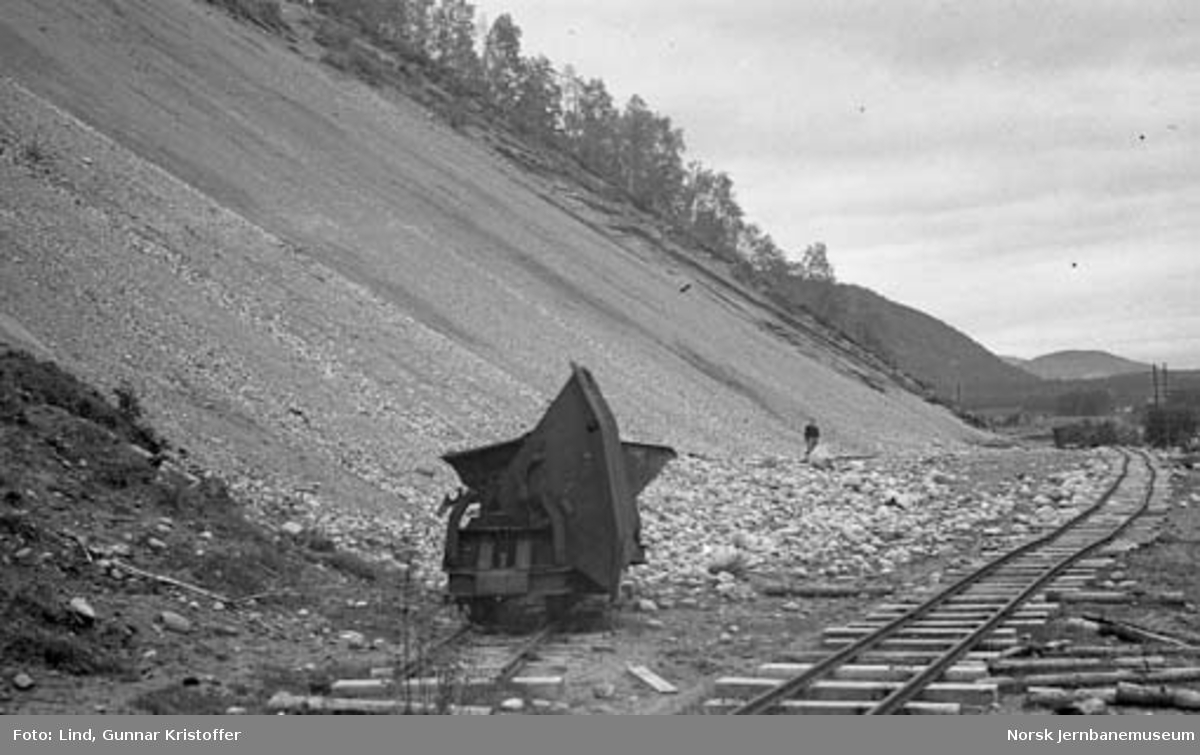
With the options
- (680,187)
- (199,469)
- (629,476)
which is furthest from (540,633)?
(680,187)

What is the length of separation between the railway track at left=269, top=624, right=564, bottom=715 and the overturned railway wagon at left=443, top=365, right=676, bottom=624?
52 cm

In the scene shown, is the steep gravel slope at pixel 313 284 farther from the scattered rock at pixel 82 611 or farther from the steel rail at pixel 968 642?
the steel rail at pixel 968 642

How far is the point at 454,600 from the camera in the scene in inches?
452

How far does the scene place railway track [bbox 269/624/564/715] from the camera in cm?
803

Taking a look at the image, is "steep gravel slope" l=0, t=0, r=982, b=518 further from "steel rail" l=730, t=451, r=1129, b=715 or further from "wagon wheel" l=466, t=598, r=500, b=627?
"steel rail" l=730, t=451, r=1129, b=715

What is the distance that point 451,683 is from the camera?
8.24m

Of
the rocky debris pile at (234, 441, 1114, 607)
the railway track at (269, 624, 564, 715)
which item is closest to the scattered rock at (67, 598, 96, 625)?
the railway track at (269, 624, 564, 715)

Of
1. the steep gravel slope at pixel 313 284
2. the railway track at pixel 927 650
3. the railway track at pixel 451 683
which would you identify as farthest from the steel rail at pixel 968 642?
the steep gravel slope at pixel 313 284

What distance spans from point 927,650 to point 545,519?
10.1 ft

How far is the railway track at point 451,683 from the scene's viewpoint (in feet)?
26.3

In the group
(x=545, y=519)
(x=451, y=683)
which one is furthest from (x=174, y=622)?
(x=545, y=519)

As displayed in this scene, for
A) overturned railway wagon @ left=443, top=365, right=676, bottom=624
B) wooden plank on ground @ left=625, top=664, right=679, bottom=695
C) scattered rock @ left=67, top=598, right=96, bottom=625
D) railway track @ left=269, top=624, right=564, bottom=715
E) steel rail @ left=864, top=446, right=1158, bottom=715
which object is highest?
overturned railway wagon @ left=443, top=365, right=676, bottom=624

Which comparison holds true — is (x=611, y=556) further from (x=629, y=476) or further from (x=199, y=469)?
(x=199, y=469)

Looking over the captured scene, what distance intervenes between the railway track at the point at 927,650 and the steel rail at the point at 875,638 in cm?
1
